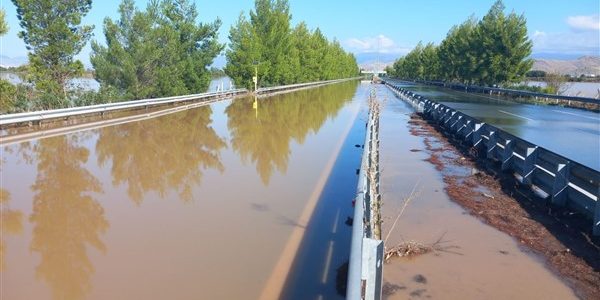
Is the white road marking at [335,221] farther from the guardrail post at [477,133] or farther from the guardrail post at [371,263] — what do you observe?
the guardrail post at [477,133]

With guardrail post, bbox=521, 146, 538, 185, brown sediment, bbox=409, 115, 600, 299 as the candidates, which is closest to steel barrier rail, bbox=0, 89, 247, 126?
brown sediment, bbox=409, 115, 600, 299

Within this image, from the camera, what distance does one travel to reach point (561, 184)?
8.07 meters

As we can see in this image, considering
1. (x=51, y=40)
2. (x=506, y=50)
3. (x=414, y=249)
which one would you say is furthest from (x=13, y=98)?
(x=506, y=50)

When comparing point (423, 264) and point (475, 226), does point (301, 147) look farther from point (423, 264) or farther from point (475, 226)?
point (423, 264)

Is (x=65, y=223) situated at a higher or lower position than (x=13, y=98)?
lower

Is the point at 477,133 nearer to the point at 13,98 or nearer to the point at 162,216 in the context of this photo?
the point at 162,216

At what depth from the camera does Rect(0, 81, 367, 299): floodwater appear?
5.18 meters

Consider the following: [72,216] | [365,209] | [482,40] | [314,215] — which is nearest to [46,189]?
[72,216]

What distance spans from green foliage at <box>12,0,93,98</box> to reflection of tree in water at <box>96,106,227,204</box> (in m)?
5.77

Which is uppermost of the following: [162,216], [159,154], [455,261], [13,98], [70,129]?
[13,98]

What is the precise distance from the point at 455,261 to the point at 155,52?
27.4 m

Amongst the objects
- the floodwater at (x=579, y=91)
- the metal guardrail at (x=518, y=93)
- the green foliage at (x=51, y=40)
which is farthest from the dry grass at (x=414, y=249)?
→ the floodwater at (x=579, y=91)

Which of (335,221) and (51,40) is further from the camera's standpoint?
(51,40)

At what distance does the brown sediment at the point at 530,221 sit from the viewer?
5765mm
